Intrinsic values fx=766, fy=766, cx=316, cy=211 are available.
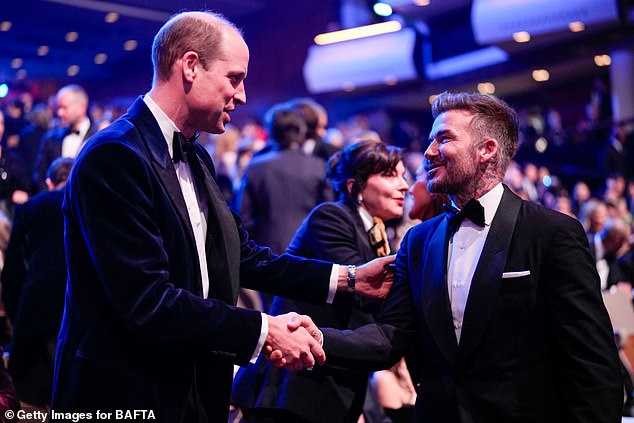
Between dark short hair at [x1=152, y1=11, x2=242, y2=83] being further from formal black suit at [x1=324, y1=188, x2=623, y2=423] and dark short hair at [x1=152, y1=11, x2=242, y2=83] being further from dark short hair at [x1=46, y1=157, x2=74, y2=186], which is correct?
Answer: dark short hair at [x1=46, y1=157, x2=74, y2=186]

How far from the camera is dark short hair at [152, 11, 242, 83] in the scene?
242cm

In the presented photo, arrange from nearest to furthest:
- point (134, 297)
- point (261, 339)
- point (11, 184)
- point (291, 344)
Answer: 1. point (134, 297)
2. point (261, 339)
3. point (291, 344)
4. point (11, 184)

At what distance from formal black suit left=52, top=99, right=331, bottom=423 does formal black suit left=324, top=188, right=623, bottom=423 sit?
690mm

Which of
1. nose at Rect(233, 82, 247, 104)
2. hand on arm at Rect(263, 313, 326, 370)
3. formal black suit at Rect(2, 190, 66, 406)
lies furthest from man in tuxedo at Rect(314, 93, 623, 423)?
formal black suit at Rect(2, 190, 66, 406)

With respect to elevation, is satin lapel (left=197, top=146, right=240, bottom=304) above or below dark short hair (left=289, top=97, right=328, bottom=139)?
above

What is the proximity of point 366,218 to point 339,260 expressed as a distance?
39 cm

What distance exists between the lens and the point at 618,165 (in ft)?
39.5

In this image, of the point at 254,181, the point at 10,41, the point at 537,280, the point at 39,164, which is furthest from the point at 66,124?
the point at 10,41

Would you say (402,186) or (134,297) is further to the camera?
(402,186)

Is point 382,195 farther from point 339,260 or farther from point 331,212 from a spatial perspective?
point 339,260

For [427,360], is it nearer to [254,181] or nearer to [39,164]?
[254,181]

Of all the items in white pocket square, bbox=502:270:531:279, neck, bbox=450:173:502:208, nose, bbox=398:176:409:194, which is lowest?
nose, bbox=398:176:409:194

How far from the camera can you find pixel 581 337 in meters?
2.34

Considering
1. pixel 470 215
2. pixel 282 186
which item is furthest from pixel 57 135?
pixel 470 215
